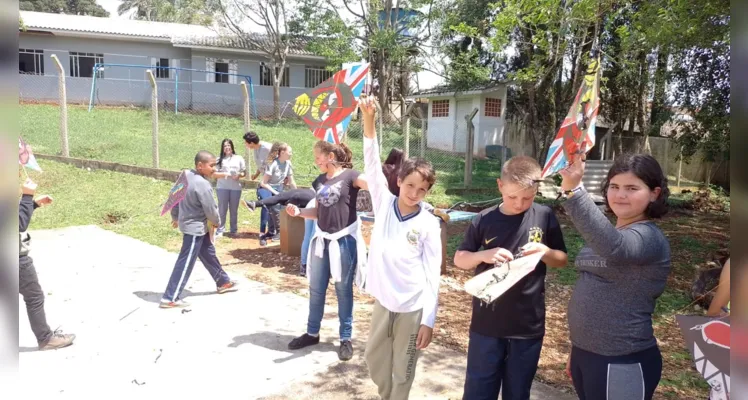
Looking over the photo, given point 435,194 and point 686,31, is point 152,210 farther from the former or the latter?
point 686,31

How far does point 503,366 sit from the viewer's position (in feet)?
8.85

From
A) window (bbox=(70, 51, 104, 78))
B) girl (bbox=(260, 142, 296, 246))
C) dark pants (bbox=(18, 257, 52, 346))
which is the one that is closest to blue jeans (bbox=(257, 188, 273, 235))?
girl (bbox=(260, 142, 296, 246))

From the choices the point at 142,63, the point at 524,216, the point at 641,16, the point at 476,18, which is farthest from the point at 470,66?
the point at 524,216

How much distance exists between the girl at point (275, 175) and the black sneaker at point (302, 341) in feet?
13.1

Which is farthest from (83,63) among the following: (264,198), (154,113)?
(264,198)

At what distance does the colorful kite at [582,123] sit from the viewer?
2199 mm

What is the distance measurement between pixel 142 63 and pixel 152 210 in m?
19.2

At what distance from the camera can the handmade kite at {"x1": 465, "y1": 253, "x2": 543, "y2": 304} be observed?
2.44 m

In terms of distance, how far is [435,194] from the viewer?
12.6 meters

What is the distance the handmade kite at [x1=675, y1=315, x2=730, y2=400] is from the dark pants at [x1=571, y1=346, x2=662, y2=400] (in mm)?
503

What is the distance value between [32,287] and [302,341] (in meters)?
2.03

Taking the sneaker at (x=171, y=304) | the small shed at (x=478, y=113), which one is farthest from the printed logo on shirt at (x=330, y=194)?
the small shed at (x=478, y=113)

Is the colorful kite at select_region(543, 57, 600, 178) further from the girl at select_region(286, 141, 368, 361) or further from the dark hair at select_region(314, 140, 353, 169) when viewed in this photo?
the dark hair at select_region(314, 140, 353, 169)

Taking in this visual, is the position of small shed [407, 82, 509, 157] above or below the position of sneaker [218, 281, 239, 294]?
above
